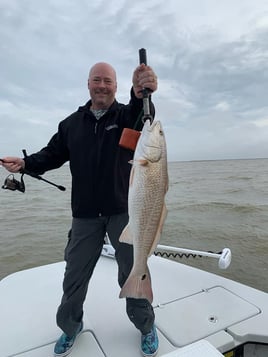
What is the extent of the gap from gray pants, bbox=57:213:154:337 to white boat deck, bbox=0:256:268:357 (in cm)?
25

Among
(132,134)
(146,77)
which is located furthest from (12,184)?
(146,77)

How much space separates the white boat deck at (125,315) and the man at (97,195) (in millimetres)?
217

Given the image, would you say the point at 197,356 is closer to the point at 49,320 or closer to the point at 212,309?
the point at 212,309

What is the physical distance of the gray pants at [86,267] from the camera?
2.61 metres

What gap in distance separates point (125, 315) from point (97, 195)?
136 centimetres

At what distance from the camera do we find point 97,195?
259cm

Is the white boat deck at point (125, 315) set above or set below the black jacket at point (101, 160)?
below

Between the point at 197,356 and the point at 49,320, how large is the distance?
1880 millimetres

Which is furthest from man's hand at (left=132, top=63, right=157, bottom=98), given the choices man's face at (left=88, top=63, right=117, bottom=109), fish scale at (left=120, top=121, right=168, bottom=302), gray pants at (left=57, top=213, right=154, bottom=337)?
gray pants at (left=57, top=213, right=154, bottom=337)

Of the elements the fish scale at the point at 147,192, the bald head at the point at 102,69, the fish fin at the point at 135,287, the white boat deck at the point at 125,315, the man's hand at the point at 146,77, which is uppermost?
the bald head at the point at 102,69

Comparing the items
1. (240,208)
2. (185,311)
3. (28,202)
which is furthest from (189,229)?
(28,202)

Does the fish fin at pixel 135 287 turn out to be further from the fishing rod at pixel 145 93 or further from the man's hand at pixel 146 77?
the man's hand at pixel 146 77

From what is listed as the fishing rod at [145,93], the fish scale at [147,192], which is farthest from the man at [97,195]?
the fish scale at [147,192]

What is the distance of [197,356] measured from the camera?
169 cm
